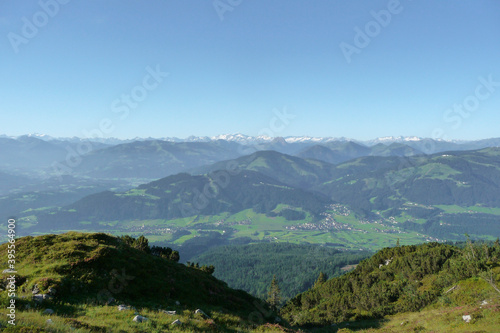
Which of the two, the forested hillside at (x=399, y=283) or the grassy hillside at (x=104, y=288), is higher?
Result: the grassy hillside at (x=104, y=288)

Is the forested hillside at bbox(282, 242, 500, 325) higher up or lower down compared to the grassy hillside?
lower down

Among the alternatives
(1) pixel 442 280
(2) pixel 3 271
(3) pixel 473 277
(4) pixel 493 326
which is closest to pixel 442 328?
(4) pixel 493 326

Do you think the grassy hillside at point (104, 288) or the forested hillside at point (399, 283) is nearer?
the grassy hillside at point (104, 288)

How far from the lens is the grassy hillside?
1798cm

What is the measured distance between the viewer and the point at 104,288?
25062 millimetres

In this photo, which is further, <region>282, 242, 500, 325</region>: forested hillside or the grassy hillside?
<region>282, 242, 500, 325</region>: forested hillside

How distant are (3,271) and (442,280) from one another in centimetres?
6447

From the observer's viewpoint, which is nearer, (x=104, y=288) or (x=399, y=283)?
(x=104, y=288)

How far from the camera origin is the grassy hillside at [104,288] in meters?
18.0

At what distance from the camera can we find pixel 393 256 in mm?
84438

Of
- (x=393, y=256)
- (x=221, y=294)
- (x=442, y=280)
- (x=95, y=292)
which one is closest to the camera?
(x=95, y=292)

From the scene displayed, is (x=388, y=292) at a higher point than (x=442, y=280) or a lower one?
lower

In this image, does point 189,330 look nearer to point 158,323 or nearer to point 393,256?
point 158,323

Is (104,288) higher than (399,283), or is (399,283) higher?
(104,288)
